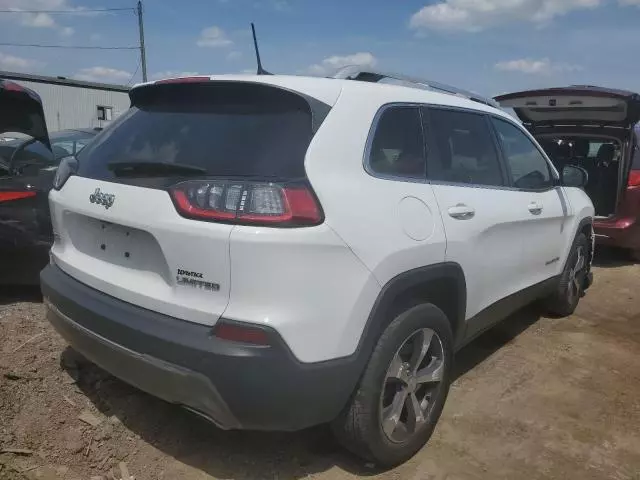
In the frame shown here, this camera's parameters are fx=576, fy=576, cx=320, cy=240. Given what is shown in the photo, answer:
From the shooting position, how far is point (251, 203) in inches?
84.8

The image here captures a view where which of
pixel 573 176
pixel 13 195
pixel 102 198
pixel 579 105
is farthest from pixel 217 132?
pixel 579 105

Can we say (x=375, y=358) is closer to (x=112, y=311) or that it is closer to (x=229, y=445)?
(x=229, y=445)

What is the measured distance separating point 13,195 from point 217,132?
228 cm

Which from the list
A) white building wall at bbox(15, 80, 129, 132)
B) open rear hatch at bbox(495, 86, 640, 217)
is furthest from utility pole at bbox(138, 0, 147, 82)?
open rear hatch at bbox(495, 86, 640, 217)

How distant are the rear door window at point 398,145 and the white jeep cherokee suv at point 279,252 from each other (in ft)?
0.03

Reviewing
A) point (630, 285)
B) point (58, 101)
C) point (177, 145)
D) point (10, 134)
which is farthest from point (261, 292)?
point (58, 101)

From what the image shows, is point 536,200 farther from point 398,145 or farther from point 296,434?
→ point 296,434

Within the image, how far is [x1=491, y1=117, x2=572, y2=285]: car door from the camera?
3842 mm

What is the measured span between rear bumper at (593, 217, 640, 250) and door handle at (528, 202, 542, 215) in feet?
10.7

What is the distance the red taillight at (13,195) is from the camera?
3.93 metres

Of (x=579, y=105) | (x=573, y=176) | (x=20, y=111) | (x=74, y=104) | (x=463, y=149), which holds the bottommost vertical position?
(x=573, y=176)

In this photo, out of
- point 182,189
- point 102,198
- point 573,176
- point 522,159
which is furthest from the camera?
point 573,176

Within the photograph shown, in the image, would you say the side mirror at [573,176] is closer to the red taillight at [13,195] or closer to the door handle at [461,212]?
the door handle at [461,212]

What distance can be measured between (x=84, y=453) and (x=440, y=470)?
1.70m
